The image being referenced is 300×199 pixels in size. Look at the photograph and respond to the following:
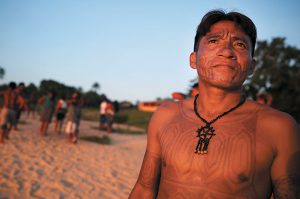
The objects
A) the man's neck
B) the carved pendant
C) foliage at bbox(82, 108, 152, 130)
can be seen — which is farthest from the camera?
foliage at bbox(82, 108, 152, 130)

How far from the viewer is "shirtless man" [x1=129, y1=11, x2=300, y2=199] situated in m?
1.48

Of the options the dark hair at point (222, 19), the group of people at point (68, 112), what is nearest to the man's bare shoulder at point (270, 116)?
the dark hair at point (222, 19)

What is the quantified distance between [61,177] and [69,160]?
172 centimetres

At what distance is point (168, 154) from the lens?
5.78 ft

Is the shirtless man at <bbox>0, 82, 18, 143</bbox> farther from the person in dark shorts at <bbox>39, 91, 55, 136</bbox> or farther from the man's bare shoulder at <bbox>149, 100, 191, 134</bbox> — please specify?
the man's bare shoulder at <bbox>149, 100, 191, 134</bbox>

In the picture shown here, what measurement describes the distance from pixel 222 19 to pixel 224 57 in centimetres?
37

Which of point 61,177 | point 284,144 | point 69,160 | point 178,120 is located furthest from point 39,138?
point 284,144

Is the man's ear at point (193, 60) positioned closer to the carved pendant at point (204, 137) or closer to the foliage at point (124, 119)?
the carved pendant at point (204, 137)

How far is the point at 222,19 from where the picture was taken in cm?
191

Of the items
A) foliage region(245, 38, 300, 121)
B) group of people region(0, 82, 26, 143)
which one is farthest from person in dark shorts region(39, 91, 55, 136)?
foliage region(245, 38, 300, 121)

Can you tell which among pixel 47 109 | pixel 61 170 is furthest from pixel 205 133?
pixel 47 109

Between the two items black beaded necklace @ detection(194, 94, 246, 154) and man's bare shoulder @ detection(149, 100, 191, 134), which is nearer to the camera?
black beaded necklace @ detection(194, 94, 246, 154)

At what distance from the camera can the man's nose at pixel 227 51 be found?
1.70 meters

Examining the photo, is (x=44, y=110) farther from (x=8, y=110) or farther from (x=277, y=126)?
(x=277, y=126)
